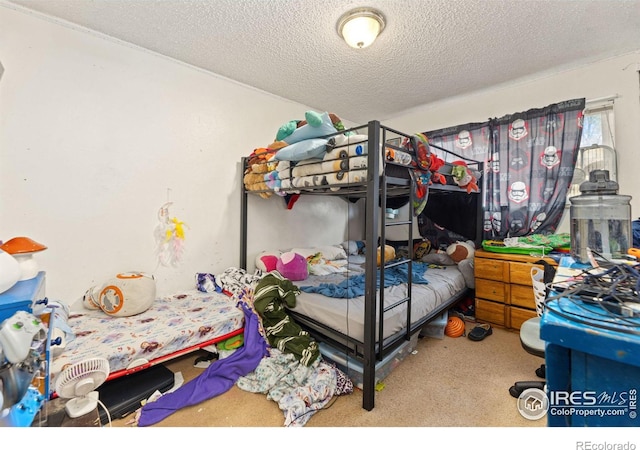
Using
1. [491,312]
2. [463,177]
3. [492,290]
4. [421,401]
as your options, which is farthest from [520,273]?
[421,401]

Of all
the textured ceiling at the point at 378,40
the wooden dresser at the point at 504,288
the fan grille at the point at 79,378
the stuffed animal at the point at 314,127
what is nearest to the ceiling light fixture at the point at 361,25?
the textured ceiling at the point at 378,40

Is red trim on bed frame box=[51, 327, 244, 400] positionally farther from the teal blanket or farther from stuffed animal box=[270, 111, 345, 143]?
stuffed animal box=[270, 111, 345, 143]

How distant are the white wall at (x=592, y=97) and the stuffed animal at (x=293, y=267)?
105 inches

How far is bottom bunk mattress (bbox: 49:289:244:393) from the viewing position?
1.54 metres

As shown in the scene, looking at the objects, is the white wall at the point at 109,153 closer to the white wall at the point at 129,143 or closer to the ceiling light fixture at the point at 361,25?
the white wall at the point at 129,143

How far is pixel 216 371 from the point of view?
185 cm

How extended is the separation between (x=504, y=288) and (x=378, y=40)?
2626mm

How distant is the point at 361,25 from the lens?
1.87m

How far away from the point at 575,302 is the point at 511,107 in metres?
3.15

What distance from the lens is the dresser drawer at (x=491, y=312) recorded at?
2705 mm

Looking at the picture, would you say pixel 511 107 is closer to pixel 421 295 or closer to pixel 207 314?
pixel 421 295

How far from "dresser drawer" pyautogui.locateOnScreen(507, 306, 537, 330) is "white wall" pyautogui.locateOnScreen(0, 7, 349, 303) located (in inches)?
115

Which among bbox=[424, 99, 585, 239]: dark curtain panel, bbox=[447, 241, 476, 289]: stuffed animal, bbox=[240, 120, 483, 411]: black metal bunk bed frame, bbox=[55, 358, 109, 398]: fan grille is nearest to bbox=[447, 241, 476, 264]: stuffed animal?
bbox=[447, 241, 476, 289]: stuffed animal
